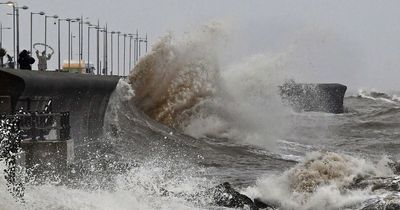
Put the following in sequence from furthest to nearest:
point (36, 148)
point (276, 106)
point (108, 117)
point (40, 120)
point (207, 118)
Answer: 1. point (276, 106)
2. point (207, 118)
3. point (108, 117)
4. point (40, 120)
5. point (36, 148)

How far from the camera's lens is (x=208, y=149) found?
30719 millimetres

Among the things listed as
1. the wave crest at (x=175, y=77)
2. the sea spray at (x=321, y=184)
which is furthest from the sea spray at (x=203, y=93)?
the sea spray at (x=321, y=184)

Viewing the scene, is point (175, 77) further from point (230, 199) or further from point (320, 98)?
point (320, 98)

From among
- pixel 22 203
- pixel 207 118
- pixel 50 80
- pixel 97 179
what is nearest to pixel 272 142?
pixel 207 118

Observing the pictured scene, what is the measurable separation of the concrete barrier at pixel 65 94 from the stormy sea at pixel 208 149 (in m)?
0.77

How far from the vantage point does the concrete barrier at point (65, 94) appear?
19.2m

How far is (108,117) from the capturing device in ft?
108

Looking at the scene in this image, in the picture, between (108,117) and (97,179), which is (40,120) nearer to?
(97,179)

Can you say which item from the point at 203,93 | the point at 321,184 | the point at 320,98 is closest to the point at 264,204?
the point at 321,184

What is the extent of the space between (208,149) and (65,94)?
8069mm

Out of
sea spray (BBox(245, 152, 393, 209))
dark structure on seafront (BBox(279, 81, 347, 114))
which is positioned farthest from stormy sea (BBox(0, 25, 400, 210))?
dark structure on seafront (BBox(279, 81, 347, 114))

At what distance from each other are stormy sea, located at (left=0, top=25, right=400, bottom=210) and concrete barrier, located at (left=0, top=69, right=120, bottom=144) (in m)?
0.77

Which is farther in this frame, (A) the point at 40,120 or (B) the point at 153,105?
(B) the point at 153,105

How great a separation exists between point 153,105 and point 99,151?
13.9m
